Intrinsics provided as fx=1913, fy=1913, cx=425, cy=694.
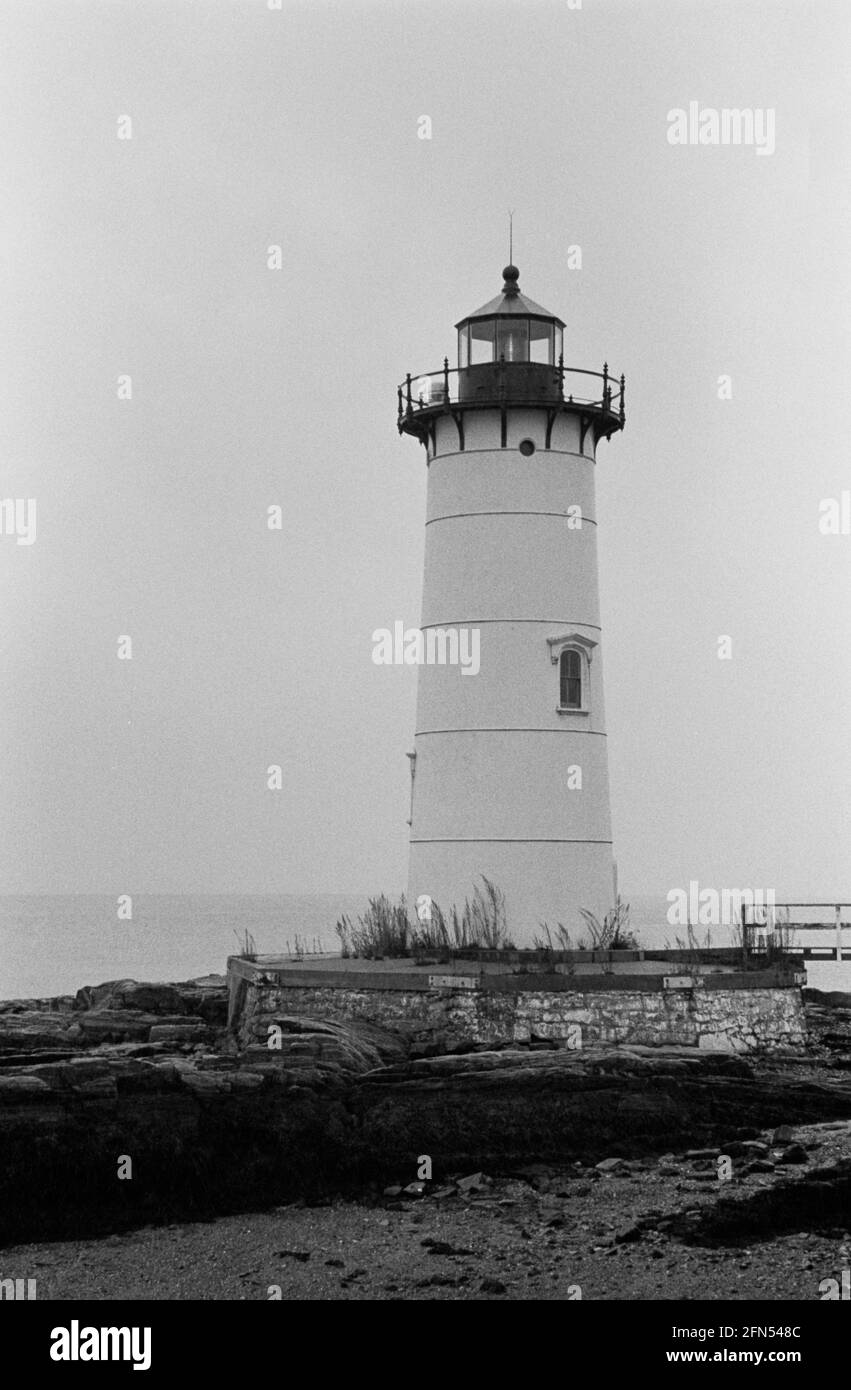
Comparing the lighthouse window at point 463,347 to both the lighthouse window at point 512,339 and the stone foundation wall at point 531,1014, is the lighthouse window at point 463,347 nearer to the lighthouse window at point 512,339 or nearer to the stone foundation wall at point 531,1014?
the lighthouse window at point 512,339

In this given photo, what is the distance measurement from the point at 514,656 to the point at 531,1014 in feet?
15.7

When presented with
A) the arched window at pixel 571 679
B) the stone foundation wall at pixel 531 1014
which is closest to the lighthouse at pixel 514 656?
the arched window at pixel 571 679

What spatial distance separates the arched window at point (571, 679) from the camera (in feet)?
78.1

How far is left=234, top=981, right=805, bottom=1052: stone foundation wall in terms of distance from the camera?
20.9 metres

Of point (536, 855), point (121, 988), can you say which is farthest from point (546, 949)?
point (121, 988)

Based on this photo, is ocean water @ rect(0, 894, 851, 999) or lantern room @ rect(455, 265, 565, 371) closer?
lantern room @ rect(455, 265, 565, 371)

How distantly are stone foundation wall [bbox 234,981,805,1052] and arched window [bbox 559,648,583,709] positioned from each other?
14.0 ft

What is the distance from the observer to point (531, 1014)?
20953 mm

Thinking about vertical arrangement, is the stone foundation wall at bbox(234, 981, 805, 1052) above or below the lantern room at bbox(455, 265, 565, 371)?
below

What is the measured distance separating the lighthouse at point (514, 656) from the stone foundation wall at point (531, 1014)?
2.32 metres

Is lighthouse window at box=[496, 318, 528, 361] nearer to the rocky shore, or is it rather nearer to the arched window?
the arched window

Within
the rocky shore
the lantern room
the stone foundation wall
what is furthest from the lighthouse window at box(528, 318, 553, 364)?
the rocky shore

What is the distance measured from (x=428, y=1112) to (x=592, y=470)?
10.0m

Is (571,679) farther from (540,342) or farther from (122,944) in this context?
(122,944)
